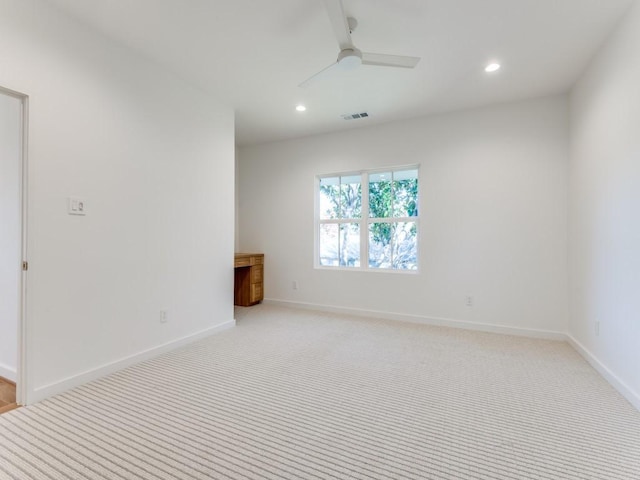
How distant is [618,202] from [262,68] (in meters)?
3.13

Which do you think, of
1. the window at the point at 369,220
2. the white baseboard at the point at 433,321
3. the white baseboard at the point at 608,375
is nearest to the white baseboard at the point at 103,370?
the white baseboard at the point at 433,321

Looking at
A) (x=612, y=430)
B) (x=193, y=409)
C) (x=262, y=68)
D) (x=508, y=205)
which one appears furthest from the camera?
(x=508, y=205)

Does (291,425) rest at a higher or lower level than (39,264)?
lower

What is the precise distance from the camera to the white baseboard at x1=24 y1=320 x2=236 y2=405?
6.57 ft

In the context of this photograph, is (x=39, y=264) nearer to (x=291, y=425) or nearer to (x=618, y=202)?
(x=291, y=425)

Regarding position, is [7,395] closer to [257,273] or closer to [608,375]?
[257,273]

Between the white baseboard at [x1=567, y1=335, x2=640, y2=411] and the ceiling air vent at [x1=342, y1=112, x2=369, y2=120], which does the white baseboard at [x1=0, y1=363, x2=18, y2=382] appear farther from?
the white baseboard at [x1=567, y1=335, x2=640, y2=411]

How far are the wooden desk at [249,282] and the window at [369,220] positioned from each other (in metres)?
0.99

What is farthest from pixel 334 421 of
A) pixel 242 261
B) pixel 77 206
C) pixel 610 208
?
pixel 242 261

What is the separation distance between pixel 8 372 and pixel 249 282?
2.78 m

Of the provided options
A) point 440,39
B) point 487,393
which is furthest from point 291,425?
point 440,39

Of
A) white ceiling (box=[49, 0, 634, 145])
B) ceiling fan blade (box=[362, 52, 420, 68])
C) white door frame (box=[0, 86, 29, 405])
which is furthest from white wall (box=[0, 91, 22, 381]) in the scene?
ceiling fan blade (box=[362, 52, 420, 68])

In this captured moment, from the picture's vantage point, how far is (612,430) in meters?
1.72

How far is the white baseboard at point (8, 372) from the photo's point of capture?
2.28 m
